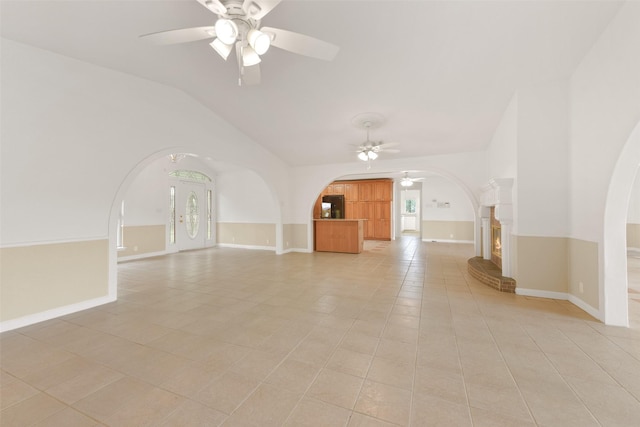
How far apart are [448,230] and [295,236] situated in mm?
6386

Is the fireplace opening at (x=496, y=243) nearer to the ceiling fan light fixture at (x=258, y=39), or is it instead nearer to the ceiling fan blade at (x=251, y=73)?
the ceiling fan blade at (x=251, y=73)

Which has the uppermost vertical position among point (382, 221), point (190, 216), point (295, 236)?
point (190, 216)

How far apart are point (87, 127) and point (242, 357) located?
353cm

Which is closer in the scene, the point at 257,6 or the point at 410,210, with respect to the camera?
the point at 257,6

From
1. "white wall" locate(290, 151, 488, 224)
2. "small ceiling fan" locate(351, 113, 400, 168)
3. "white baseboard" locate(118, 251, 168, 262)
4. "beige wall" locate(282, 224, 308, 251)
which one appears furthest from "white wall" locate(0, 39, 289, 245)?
"beige wall" locate(282, 224, 308, 251)

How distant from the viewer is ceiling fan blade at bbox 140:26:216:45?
2008mm

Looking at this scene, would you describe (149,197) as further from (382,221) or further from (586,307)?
(586,307)

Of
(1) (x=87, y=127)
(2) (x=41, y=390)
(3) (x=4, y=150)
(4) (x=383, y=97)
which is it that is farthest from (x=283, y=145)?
(2) (x=41, y=390)

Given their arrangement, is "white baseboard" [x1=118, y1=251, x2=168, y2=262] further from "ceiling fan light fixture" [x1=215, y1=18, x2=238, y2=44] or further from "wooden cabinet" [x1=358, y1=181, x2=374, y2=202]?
"wooden cabinet" [x1=358, y1=181, x2=374, y2=202]

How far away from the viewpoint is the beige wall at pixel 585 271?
2.89m

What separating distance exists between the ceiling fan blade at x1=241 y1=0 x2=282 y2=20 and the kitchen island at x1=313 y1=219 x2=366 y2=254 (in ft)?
20.3

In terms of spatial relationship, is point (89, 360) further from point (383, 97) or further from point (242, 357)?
point (383, 97)

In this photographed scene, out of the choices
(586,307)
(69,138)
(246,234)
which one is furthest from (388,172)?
(69,138)

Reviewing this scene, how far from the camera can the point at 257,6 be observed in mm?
1796
